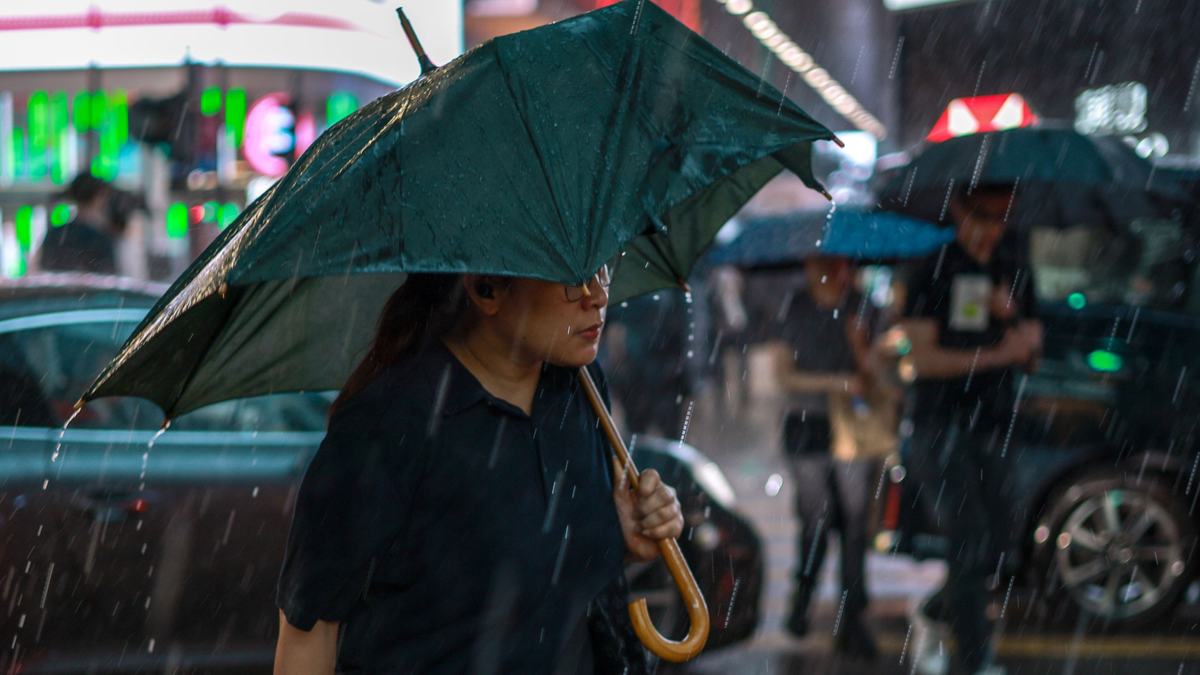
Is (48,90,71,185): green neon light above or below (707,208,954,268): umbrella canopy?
above

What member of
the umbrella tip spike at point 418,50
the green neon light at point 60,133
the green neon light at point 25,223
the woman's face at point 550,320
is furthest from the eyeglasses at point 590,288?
the green neon light at point 25,223

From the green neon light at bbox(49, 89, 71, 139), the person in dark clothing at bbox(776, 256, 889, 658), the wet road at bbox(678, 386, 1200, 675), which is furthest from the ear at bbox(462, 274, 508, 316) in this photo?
the green neon light at bbox(49, 89, 71, 139)

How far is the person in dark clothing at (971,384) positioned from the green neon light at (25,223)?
15538 millimetres

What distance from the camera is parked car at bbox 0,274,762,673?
11.9ft

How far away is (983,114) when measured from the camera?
67.0 ft

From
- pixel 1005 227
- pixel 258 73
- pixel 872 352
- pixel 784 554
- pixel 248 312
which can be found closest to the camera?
pixel 248 312

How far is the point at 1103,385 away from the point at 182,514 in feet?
15.1

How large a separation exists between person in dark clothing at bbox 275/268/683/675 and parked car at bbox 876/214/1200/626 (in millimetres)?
3993

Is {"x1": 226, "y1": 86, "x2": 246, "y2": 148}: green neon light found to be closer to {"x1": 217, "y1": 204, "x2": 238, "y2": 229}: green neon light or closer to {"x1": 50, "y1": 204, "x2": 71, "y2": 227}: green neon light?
{"x1": 217, "y1": 204, "x2": 238, "y2": 229}: green neon light

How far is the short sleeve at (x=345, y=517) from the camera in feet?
5.56

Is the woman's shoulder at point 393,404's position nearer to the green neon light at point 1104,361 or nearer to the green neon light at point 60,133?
the green neon light at point 1104,361

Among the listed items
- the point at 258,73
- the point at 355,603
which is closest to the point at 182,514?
the point at 355,603

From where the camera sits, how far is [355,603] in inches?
69.9

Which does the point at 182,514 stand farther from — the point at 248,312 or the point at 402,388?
the point at 402,388
